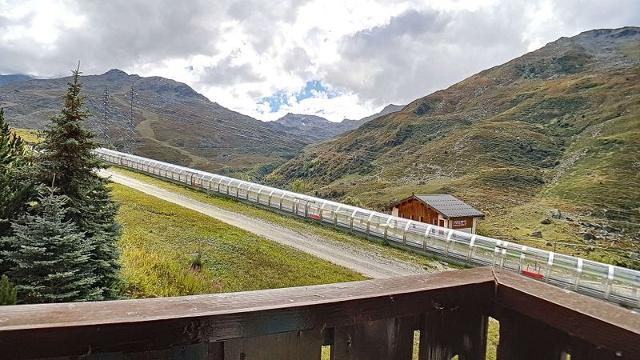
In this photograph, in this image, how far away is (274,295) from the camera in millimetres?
1941

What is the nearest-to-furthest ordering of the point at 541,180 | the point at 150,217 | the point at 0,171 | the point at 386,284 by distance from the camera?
the point at 386,284 < the point at 0,171 < the point at 150,217 < the point at 541,180

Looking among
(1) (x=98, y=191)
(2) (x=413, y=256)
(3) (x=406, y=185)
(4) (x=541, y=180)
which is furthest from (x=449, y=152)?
(1) (x=98, y=191)

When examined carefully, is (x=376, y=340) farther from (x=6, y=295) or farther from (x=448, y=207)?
(x=448, y=207)

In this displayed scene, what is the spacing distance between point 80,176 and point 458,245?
680 inches

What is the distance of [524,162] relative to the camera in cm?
10738

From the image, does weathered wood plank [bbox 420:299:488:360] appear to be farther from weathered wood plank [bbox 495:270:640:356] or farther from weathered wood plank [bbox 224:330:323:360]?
weathered wood plank [bbox 224:330:323:360]

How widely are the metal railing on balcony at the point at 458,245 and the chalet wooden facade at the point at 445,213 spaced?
7.71 meters

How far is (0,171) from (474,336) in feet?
27.2

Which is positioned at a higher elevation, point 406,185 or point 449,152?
point 449,152

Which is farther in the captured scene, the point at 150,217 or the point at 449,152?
the point at 449,152

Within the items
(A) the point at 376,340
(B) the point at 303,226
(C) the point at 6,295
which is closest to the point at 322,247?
(B) the point at 303,226

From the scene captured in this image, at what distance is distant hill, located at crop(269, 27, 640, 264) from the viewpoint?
73500mm

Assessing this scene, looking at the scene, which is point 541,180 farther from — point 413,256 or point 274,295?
point 274,295

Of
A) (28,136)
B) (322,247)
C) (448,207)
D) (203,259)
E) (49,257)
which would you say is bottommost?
(322,247)
